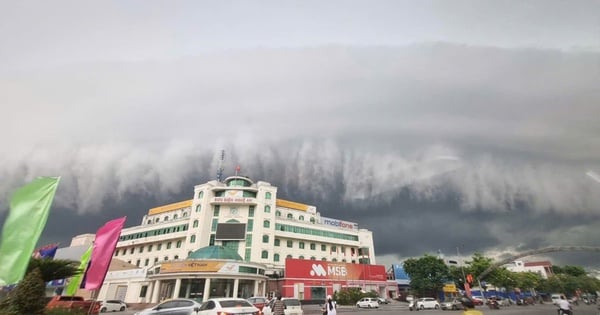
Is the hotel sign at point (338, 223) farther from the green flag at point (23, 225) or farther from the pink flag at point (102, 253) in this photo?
the green flag at point (23, 225)

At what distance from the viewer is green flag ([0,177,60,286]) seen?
8766 mm

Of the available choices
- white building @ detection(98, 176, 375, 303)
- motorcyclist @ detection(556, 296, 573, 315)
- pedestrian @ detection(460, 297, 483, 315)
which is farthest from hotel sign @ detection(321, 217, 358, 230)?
pedestrian @ detection(460, 297, 483, 315)

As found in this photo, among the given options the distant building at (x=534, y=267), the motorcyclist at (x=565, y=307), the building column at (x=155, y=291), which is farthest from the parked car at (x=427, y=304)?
the distant building at (x=534, y=267)

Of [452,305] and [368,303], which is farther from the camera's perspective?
[368,303]

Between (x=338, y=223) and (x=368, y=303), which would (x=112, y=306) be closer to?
(x=368, y=303)

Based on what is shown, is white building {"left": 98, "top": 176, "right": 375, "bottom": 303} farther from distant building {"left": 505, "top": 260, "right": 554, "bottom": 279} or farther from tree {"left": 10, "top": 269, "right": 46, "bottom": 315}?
distant building {"left": 505, "top": 260, "right": 554, "bottom": 279}

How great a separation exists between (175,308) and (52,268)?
5.38 metres

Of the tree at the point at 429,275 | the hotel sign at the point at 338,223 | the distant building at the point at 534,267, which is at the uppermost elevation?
the hotel sign at the point at 338,223

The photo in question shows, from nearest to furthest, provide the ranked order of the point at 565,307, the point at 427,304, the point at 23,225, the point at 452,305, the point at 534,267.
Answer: the point at 23,225 → the point at 565,307 → the point at 452,305 → the point at 427,304 → the point at 534,267

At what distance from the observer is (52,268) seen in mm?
12336

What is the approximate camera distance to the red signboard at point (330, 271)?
44406 millimetres

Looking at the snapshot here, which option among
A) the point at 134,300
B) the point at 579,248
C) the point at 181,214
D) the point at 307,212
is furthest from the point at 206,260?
the point at 579,248

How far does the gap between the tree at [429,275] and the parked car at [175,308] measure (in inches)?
1818

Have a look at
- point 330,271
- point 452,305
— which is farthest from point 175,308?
point 330,271
